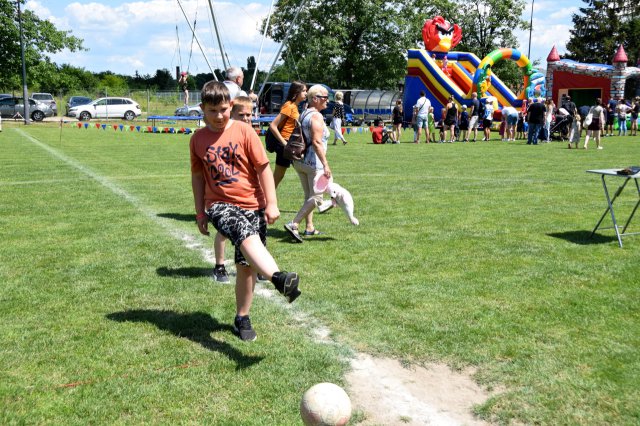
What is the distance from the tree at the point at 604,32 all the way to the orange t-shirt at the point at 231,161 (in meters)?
67.4

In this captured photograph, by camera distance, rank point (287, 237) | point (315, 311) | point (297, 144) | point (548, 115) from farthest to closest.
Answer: point (548, 115) < point (287, 237) < point (297, 144) < point (315, 311)

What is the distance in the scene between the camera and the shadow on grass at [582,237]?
7008 mm

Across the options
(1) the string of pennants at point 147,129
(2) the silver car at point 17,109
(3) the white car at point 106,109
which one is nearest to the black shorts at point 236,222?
(1) the string of pennants at point 147,129

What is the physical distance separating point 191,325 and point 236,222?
97 centimetres

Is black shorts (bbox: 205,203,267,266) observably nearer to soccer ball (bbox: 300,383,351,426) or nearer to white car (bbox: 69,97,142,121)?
soccer ball (bbox: 300,383,351,426)

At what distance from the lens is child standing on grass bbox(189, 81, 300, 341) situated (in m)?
3.95

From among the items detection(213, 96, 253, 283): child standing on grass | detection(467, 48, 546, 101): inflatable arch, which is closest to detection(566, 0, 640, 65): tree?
detection(467, 48, 546, 101): inflatable arch

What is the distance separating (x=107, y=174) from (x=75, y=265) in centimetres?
768

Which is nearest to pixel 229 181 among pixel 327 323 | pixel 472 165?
pixel 327 323

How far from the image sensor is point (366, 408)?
10.8 ft

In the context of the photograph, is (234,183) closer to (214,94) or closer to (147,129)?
(214,94)

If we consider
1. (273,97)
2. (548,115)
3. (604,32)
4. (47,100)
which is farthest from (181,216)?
(604,32)

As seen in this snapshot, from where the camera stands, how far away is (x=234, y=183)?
4.11m

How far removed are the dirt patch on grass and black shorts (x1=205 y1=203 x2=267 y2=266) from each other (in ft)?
3.28
